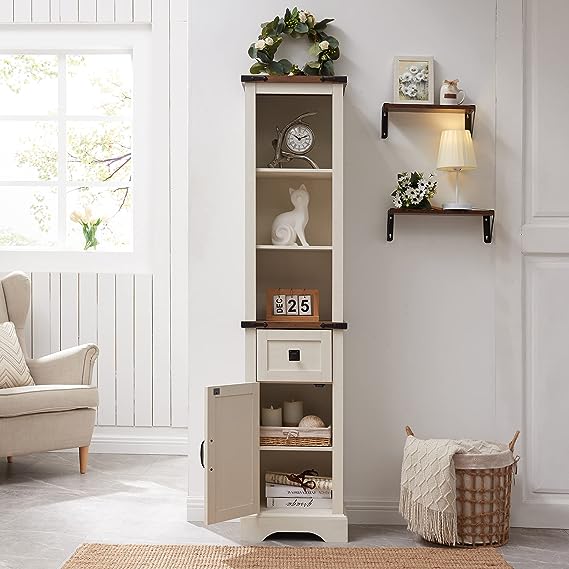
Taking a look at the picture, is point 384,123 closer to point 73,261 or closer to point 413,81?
point 413,81

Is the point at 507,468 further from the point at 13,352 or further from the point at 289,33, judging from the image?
the point at 13,352

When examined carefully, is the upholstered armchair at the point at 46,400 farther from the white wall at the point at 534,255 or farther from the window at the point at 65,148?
the white wall at the point at 534,255

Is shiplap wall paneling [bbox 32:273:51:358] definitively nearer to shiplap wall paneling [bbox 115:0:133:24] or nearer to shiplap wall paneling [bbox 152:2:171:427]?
shiplap wall paneling [bbox 152:2:171:427]

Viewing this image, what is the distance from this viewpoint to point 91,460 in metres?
4.87

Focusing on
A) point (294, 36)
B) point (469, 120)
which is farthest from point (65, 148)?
point (469, 120)

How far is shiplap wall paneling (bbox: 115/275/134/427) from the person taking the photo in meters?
5.10

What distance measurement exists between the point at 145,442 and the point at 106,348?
59cm

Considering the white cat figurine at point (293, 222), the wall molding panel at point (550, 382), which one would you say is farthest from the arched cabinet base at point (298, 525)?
the white cat figurine at point (293, 222)

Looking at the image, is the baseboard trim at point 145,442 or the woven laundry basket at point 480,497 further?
the baseboard trim at point 145,442

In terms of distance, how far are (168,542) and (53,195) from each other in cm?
262

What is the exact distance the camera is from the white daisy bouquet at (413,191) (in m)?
3.52

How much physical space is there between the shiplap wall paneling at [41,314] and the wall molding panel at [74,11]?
4.79ft

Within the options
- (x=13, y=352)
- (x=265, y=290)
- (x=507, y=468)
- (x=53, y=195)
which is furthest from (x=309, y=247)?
(x=53, y=195)

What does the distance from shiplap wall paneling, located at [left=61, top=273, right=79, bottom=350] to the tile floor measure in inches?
31.0
